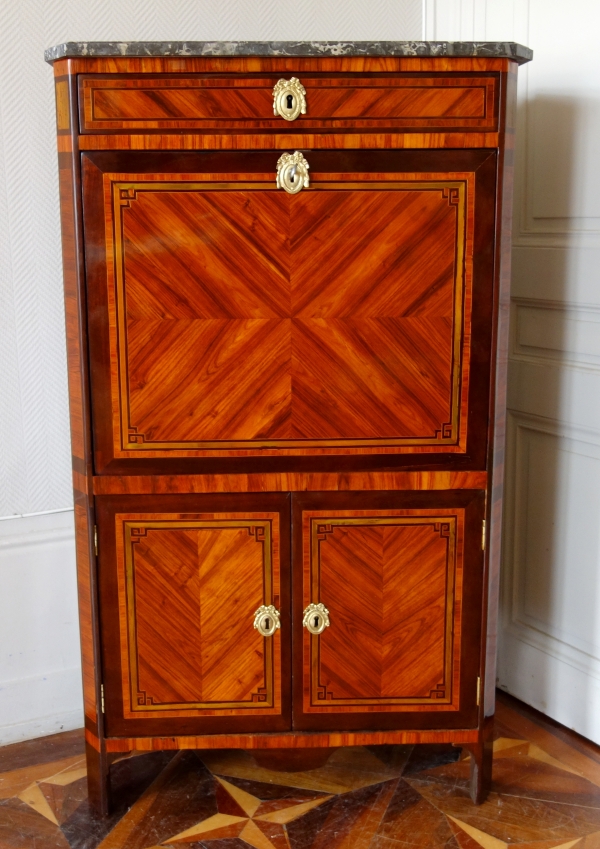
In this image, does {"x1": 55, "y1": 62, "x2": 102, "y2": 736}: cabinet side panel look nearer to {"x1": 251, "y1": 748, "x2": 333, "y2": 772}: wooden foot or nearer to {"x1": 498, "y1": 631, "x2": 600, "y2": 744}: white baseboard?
{"x1": 251, "y1": 748, "x2": 333, "y2": 772}: wooden foot

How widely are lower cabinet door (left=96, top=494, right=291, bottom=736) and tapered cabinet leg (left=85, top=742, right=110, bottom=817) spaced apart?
0.24 feet

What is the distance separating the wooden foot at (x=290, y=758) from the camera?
169 centimetres

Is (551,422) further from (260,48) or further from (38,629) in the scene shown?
(38,629)

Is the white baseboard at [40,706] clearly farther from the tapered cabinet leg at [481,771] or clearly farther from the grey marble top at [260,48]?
the grey marble top at [260,48]

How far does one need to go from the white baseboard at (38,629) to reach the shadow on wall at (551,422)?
1009mm

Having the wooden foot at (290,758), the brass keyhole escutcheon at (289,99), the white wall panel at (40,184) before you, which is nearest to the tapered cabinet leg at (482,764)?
the wooden foot at (290,758)

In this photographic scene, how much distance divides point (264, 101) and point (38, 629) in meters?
1.22

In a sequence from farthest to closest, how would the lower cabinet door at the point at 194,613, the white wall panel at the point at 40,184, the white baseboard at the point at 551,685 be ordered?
the white baseboard at the point at 551,685
the white wall panel at the point at 40,184
the lower cabinet door at the point at 194,613

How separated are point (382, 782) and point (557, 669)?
485mm

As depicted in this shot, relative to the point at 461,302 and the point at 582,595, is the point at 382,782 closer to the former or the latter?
the point at 582,595

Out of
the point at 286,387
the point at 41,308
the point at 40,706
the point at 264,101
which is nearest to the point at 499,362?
the point at 286,387

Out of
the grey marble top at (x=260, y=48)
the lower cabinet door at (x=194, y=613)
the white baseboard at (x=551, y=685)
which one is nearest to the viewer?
the grey marble top at (x=260, y=48)

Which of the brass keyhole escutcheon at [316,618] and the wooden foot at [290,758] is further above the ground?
the brass keyhole escutcheon at [316,618]

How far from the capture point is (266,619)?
62.8 inches
